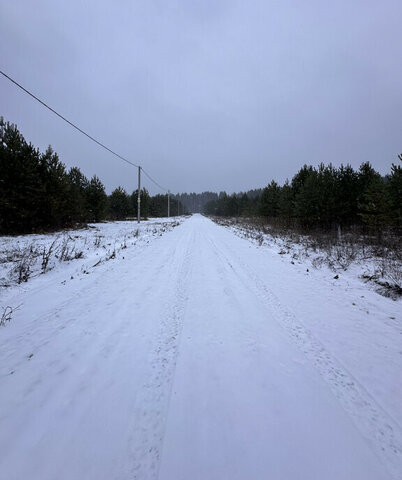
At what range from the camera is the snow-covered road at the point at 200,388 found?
1.51 m

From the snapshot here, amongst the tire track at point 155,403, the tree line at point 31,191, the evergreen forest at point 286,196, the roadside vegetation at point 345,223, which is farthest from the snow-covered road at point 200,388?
the tree line at point 31,191

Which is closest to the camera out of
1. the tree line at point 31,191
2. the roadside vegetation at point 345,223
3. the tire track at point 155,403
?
the tire track at point 155,403

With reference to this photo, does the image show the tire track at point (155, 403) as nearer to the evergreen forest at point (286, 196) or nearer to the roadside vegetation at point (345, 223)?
the roadside vegetation at point (345, 223)

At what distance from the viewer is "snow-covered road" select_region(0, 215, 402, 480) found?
1.51m

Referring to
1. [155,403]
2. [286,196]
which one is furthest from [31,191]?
[286,196]

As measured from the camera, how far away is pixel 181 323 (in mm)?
3340

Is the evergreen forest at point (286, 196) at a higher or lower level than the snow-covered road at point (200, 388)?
higher

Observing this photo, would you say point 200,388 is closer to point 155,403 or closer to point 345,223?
point 155,403

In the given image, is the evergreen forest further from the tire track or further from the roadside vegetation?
the tire track

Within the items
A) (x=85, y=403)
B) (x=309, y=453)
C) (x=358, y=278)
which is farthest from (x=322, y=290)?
(x=85, y=403)

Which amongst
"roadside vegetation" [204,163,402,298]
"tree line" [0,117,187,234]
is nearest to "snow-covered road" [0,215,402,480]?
"roadside vegetation" [204,163,402,298]

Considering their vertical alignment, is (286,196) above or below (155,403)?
above

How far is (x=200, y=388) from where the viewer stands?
7.07ft

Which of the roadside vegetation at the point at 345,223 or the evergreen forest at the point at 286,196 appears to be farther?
the evergreen forest at the point at 286,196
